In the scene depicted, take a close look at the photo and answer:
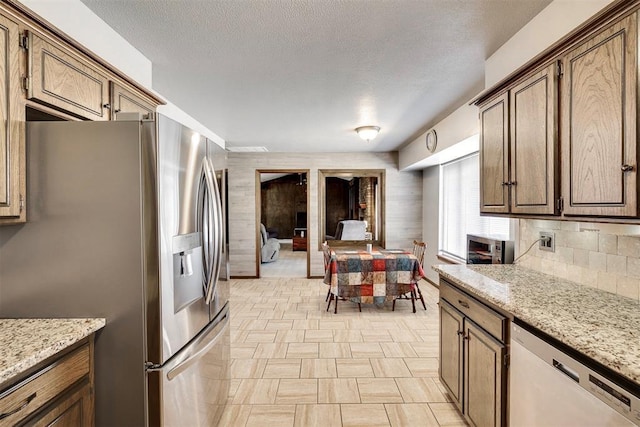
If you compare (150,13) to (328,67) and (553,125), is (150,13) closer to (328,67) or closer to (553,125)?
(328,67)

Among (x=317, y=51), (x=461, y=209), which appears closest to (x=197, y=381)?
(x=317, y=51)

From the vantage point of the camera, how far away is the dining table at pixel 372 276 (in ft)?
13.5

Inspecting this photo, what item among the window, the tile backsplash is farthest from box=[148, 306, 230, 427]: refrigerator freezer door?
the window

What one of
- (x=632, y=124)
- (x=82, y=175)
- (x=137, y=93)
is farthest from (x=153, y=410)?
(x=632, y=124)

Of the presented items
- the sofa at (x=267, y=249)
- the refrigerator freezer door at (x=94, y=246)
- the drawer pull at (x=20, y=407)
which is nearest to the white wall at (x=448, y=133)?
the refrigerator freezer door at (x=94, y=246)

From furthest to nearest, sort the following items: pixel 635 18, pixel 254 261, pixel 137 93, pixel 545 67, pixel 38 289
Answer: pixel 254 261, pixel 137 93, pixel 545 67, pixel 38 289, pixel 635 18

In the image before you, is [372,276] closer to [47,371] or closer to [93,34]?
[47,371]

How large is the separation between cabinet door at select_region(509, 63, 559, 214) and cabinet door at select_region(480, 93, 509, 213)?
0.07 meters

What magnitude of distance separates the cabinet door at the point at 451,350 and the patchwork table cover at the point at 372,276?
1768 millimetres

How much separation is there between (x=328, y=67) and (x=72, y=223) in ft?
6.43

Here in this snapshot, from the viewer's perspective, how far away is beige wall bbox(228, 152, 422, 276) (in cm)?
630

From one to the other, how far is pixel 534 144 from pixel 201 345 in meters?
2.13

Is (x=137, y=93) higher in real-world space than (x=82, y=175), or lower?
higher

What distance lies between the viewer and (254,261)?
20.9 feet
